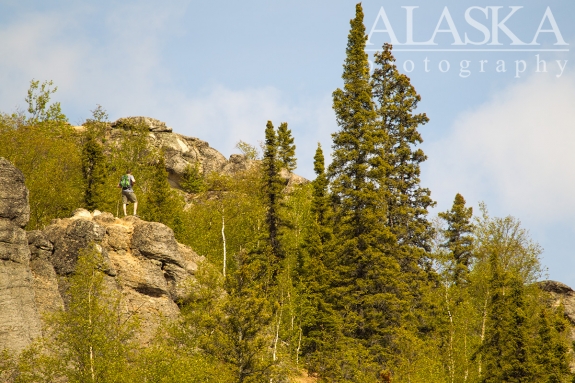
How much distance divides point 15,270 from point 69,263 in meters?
3.82

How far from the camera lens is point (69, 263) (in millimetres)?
40594

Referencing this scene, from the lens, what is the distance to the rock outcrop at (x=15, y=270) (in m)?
35.0

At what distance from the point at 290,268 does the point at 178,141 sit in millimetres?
50207

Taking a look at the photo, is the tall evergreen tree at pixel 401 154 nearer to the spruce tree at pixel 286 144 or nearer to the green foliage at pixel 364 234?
the green foliage at pixel 364 234

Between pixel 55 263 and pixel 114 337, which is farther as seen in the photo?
pixel 55 263

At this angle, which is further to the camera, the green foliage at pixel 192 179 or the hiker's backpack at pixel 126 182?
the green foliage at pixel 192 179

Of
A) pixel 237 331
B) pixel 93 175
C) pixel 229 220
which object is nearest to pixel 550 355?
pixel 237 331

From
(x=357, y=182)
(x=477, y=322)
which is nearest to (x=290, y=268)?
(x=357, y=182)

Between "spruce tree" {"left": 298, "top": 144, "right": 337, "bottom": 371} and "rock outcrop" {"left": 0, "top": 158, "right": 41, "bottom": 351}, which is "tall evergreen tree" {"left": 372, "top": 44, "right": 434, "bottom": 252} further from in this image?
"rock outcrop" {"left": 0, "top": 158, "right": 41, "bottom": 351}

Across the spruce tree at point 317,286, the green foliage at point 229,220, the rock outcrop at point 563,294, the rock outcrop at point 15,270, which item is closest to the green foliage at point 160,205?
the green foliage at point 229,220

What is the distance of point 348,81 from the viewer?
60000 millimetres

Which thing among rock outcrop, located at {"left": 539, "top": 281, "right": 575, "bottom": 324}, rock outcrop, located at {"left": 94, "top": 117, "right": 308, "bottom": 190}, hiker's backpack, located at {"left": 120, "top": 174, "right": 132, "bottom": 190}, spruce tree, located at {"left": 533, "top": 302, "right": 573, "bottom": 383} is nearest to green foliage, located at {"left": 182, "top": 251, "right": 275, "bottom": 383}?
hiker's backpack, located at {"left": 120, "top": 174, "right": 132, "bottom": 190}

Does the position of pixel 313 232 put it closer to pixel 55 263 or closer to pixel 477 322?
pixel 477 322

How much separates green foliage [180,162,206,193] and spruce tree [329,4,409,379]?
130 ft
